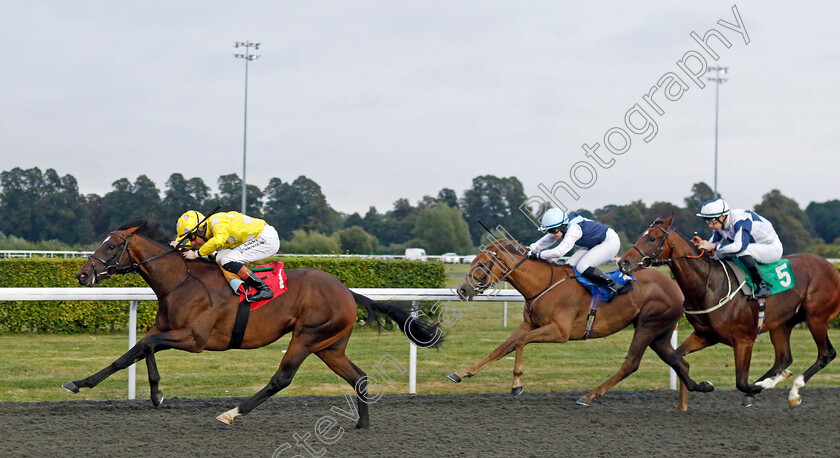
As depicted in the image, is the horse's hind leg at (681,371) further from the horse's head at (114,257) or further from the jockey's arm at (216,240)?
the horse's head at (114,257)

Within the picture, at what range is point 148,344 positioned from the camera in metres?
4.91

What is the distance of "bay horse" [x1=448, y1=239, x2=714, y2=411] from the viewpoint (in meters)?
6.00

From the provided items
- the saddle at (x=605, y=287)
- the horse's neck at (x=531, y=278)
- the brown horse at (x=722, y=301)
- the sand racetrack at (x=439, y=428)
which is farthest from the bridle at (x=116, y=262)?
the brown horse at (x=722, y=301)

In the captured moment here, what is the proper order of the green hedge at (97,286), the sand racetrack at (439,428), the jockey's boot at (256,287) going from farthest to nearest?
the green hedge at (97,286) → the jockey's boot at (256,287) → the sand racetrack at (439,428)

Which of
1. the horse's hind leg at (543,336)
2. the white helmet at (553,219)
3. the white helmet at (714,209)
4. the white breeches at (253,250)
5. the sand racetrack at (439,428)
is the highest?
the white helmet at (714,209)

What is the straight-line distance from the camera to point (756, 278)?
588 centimetres

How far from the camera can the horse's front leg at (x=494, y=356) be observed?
550 cm

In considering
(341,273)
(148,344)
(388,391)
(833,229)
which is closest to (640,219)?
(833,229)

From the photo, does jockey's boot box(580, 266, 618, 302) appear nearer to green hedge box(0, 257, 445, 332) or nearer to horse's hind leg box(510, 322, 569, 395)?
horse's hind leg box(510, 322, 569, 395)

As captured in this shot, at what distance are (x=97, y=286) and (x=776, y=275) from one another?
7.95 metres

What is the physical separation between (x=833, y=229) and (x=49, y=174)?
39.3 metres

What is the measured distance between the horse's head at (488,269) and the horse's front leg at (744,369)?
1657 mm

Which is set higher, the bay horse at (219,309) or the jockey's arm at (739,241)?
the jockey's arm at (739,241)

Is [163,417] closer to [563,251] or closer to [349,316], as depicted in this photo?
[349,316]
